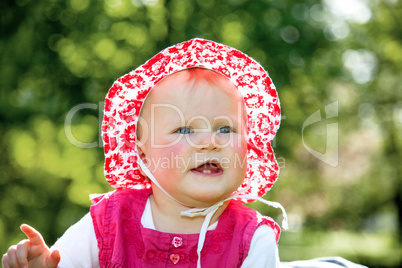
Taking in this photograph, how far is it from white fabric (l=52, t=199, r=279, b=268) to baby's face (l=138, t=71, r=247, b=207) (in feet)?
0.65

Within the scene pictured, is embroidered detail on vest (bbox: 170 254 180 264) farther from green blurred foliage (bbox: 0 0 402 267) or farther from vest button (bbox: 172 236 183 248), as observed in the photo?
green blurred foliage (bbox: 0 0 402 267)

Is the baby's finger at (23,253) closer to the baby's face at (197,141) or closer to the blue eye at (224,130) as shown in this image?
the baby's face at (197,141)

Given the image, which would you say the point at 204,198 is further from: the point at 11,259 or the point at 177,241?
the point at 11,259

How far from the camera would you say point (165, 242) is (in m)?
1.79

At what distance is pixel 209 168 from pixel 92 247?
0.58 m

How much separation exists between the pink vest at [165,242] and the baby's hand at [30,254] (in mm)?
228

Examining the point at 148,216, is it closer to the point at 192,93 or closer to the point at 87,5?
the point at 192,93

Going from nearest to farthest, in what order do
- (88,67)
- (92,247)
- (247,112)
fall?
(92,247) < (247,112) < (88,67)

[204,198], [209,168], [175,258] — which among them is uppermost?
[209,168]

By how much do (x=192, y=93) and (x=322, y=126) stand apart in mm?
6371

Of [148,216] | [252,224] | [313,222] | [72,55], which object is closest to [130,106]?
[148,216]

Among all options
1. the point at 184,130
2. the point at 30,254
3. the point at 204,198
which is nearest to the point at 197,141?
the point at 184,130

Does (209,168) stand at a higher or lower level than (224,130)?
lower

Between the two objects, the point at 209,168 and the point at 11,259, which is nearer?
the point at 11,259
